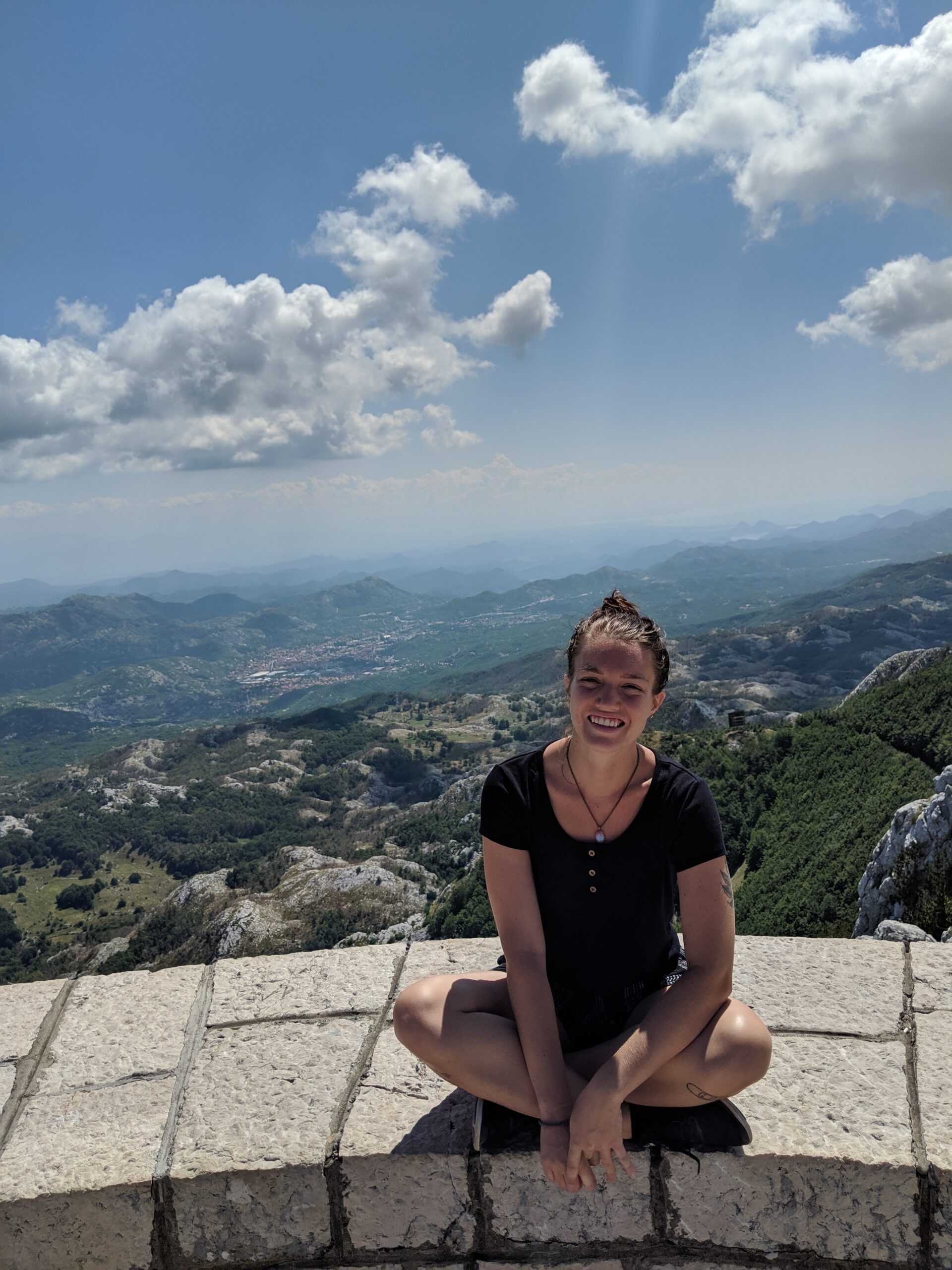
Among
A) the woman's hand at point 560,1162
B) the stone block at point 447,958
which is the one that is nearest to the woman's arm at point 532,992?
the woman's hand at point 560,1162

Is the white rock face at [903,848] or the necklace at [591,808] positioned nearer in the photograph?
the necklace at [591,808]

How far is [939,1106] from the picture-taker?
2.84 metres

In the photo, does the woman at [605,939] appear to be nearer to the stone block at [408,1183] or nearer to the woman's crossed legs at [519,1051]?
the woman's crossed legs at [519,1051]

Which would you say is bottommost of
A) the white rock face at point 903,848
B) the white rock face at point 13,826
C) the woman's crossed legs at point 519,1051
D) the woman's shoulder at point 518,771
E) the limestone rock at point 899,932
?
the white rock face at point 13,826

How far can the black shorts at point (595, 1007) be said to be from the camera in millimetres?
2957

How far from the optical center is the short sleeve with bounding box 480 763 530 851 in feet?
9.77

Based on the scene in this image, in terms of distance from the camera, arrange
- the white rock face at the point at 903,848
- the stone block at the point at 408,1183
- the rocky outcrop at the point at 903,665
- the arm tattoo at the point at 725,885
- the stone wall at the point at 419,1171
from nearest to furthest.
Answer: the stone wall at the point at 419,1171 → the stone block at the point at 408,1183 → the arm tattoo at the point at 725,885 → the white rock face at the point at 903,848 → the rocky outcrop at the point at 903,665

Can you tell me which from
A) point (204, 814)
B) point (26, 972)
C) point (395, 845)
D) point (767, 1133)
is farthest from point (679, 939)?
point (204, 814)

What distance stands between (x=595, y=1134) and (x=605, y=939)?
0.68 meters

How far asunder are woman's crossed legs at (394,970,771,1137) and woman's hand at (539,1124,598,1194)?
0.13 metres

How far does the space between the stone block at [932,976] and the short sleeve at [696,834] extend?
1641 mm

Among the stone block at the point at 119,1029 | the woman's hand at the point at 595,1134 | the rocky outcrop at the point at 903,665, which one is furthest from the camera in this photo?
the rocky outcrop at the point at 903,665

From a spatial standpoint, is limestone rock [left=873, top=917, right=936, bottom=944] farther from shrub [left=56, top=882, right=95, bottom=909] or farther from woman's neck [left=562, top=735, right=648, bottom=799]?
shrub [left=56, top=882, right=95, bottom=909]

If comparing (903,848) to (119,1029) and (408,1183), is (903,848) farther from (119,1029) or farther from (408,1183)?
(119,1029)
